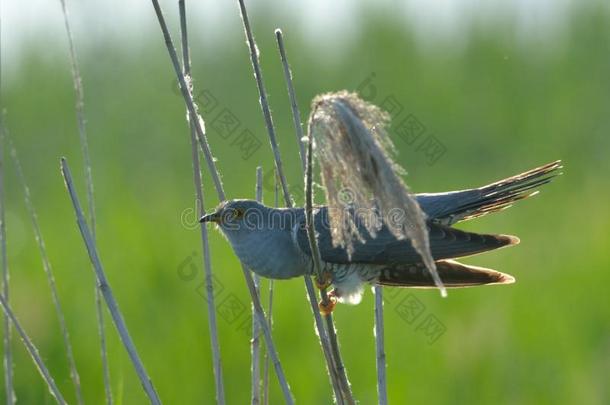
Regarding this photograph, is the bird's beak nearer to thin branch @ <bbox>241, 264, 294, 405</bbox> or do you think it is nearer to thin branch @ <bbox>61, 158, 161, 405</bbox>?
thin branch @ <bbox>241, 264, 294, 405</bbox>

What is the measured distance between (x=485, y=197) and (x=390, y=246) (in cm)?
36

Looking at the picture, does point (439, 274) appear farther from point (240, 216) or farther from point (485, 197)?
point (240, 216)

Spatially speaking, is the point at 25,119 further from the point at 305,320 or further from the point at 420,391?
the point at 420,391

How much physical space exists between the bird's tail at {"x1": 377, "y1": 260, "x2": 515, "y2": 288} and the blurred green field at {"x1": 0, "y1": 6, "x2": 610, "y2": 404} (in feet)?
2.97

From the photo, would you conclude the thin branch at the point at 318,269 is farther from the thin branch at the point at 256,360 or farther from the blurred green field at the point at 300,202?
the blurred green field at the point at 300,202

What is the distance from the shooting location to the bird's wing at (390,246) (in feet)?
9.45

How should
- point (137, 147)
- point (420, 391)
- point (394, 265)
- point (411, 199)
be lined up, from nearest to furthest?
point (411, 199), point (394, 265), point (420, 391), point (137, 147)

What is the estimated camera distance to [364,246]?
3.03 metres

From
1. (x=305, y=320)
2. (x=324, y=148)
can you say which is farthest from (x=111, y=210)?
(x=324, y=148)

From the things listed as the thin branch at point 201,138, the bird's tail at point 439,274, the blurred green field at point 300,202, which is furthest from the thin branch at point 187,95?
the blurred green field at point 300,202

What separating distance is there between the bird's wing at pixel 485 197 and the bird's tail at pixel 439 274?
16 centimetres

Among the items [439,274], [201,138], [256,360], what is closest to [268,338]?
[256,360]

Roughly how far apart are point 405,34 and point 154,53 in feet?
5.97

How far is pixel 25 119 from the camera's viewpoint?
20.0ft
